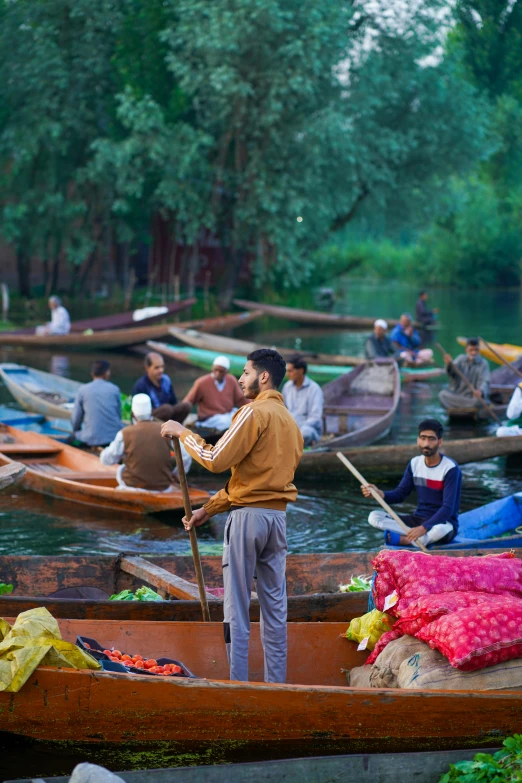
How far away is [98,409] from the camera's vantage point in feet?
33.1

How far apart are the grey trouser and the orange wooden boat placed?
11.7ft

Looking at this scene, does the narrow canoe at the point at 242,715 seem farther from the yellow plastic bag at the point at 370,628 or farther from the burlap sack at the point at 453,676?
the yellow plastic bag at the point at 370,628

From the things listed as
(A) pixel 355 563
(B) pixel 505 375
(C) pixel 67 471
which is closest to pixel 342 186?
(B) pixel 505 375

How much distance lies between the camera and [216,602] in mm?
5484

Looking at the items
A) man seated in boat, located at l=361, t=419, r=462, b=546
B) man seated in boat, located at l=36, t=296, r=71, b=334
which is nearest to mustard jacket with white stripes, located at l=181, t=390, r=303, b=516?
man seated in boat, located at l=361, t=419, r=462, b=546

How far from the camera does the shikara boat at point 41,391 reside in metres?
12.5

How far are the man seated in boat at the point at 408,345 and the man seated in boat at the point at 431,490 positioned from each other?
1193cm

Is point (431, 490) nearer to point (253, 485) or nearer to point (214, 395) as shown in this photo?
point (253, 485)

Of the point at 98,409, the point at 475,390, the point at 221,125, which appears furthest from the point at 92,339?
the point at 98,409

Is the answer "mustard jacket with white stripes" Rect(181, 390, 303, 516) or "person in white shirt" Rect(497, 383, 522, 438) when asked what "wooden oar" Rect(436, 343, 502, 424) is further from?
"mustard jacket with white stripes" Rect(181, 390, 303, 516)

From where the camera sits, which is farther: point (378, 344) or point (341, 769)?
point (378, 344)

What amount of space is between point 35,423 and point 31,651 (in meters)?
8.15

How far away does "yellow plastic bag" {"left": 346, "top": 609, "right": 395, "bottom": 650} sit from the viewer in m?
4.95

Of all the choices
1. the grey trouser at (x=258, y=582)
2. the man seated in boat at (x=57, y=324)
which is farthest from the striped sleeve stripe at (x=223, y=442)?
the man seated in boat at (x=57, y=324)
